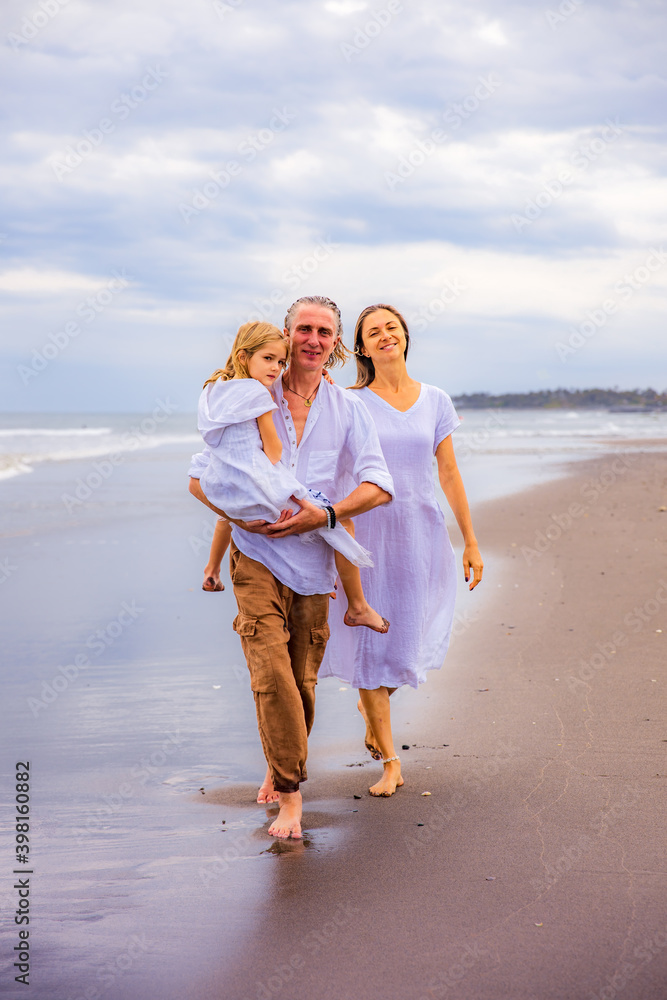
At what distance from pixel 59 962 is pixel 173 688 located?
2725 millimetres

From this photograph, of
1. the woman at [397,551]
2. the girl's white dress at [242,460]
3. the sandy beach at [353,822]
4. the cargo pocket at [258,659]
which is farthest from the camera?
the woman at [397,551]

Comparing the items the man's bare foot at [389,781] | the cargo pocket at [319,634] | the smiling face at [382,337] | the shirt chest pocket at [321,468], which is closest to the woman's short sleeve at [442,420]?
the smiling face at [382,337]

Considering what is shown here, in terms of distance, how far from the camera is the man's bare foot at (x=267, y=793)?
148 inches

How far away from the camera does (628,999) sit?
2.34 meters

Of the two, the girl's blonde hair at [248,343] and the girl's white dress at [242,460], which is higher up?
the girl's blonde hair at [248,343]

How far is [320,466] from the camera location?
3553 mm

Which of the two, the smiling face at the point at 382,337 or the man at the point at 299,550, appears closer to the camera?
the man at the point at 299,550

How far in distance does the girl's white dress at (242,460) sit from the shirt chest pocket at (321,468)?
0.46 ft

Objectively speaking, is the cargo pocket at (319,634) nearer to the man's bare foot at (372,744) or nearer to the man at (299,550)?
the man at (299,550)

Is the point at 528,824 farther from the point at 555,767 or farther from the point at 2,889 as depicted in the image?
the point at 2,889

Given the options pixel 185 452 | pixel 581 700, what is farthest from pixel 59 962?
pixel 185 452

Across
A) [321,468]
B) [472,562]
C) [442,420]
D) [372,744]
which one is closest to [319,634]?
[321,468]

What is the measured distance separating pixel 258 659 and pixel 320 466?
0.76 m

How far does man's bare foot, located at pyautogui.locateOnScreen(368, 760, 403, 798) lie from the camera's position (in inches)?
151
